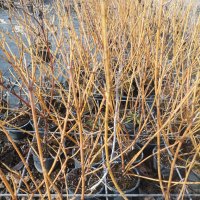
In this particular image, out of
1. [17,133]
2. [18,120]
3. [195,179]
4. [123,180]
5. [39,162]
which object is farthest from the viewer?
[18,120]

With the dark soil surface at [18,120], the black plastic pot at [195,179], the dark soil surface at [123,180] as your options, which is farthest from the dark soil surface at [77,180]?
the dark soil surface at [18,120]

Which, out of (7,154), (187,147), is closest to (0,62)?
(7,154)

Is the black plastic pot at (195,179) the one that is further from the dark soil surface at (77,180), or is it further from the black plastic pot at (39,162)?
the black plastic pot at (39,162)

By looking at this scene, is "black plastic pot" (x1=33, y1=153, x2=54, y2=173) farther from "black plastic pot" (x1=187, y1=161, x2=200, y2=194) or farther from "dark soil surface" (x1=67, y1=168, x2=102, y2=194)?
"black plastic pot" (x1=187, y1=161, x2=200, y2=194)

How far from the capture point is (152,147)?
1.72 m

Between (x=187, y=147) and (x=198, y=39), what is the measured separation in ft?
2.50

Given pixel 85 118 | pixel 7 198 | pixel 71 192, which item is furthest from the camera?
pixel 85 118

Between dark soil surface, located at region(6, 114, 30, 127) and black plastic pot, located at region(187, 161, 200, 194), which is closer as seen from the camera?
black plastic pot, located at region(187, 161, 200, 194)

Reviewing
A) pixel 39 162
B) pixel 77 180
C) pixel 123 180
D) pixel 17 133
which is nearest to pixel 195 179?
pixel 123 180

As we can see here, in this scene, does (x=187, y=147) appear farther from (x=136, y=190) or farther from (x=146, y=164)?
(x=136, y=190)

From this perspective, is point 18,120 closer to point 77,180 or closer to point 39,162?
point 39,162

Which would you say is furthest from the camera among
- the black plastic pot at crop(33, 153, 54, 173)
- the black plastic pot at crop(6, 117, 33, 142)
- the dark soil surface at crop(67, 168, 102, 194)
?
the black plastic pot at crop(6, 117, 33, 142)

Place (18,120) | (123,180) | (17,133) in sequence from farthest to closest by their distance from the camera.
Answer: (18,120)
(17,133)
(123,180)

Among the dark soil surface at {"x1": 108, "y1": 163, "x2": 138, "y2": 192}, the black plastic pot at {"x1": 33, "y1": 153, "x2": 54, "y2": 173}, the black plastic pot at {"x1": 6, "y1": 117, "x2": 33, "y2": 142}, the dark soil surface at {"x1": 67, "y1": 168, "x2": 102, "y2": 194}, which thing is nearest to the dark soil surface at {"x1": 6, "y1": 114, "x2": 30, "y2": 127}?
the black plastic pot at {"x1": 6, "y1": 117, "x2": 33, "y2": 142}
